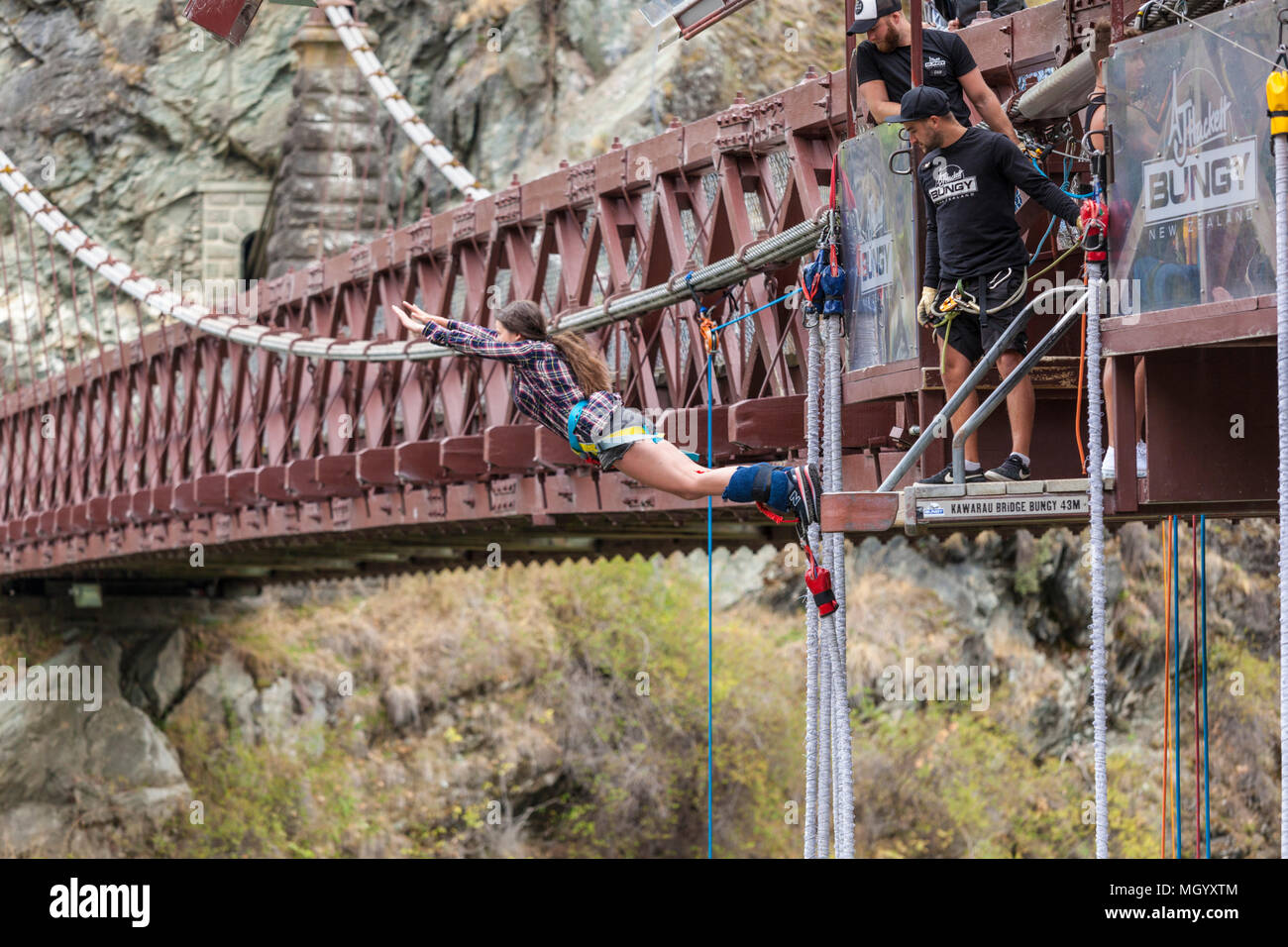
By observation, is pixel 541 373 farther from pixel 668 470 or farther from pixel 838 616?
pixel 838 616

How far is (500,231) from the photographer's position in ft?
44.7

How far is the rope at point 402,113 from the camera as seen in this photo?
60.4 ft

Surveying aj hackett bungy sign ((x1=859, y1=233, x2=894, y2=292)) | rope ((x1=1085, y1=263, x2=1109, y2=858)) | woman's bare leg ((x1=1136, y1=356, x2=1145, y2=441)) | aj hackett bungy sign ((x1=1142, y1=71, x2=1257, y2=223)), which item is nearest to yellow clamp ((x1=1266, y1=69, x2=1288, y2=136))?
aj hackett bungy sign ((x1=1142, y1=71, x2=1257, y2=223))

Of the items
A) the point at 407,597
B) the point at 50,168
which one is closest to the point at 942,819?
the point at 407,597

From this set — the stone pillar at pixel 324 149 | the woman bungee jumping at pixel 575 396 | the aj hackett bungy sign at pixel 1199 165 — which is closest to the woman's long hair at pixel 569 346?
the woman bungee jumping at pixel 575 396

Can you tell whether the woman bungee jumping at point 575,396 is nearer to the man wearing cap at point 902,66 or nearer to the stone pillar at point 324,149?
the man wearing cap at point 902,66

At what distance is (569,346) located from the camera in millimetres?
8219

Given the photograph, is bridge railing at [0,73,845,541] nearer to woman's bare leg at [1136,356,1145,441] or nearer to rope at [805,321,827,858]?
rope at [805,321,827,858]

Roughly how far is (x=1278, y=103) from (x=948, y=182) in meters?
1.61

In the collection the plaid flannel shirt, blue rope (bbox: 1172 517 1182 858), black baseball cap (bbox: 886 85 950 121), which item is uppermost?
black baseball cap (bbox: 886 85 950 121)

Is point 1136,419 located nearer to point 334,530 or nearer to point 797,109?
point 797,109

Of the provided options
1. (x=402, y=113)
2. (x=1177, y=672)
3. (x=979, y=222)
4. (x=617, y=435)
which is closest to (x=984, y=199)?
(x=979, y=222)

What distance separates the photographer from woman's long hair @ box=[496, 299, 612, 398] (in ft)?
26.9
